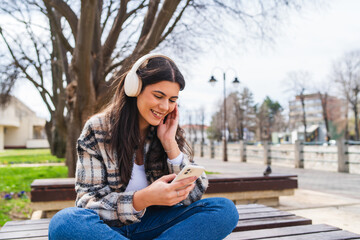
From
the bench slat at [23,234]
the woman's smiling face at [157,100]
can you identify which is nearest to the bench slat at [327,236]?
the woman's smiling face at [157,100]

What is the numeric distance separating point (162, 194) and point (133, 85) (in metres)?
0.68

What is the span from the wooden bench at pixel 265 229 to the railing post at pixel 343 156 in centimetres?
1117

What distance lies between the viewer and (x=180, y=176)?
1.62 metres

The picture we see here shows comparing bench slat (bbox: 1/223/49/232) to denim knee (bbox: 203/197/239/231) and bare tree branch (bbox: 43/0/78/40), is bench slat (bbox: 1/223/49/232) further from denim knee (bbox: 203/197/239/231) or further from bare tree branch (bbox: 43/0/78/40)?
bare tree branch (bbox: 43/0/78/40)

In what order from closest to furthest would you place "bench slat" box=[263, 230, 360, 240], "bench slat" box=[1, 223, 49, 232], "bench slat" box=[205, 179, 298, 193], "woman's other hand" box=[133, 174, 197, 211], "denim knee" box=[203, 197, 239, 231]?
"woman's other hand" box=[133, 174, 197, 211] → "denim knee" box=[203, 197, 239, 231] → "bench slat" box=[263, 230, 360, 240] → "bench slat" box=[1, 223, 49, 232] → "bench slat" box=[205, 179, 298, 193]

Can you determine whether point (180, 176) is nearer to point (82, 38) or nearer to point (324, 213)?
point (82, 38)

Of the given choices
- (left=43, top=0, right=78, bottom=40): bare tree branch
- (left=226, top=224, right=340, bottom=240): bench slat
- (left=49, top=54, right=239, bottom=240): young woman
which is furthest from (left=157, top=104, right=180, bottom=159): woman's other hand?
(left=43, top=0, right=78, bottom=40): bare tree branch

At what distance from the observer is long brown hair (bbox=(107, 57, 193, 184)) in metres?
1.91

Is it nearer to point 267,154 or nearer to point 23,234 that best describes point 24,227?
point 23,234

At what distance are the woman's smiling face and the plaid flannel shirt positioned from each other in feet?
0.83

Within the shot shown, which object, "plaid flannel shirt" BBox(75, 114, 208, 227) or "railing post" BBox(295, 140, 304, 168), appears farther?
"railing post" BBox(295, 140, 304, 168)

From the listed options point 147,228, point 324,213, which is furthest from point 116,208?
point 324,213

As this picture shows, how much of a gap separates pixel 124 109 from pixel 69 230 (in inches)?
32.0

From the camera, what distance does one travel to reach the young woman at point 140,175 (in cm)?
166
